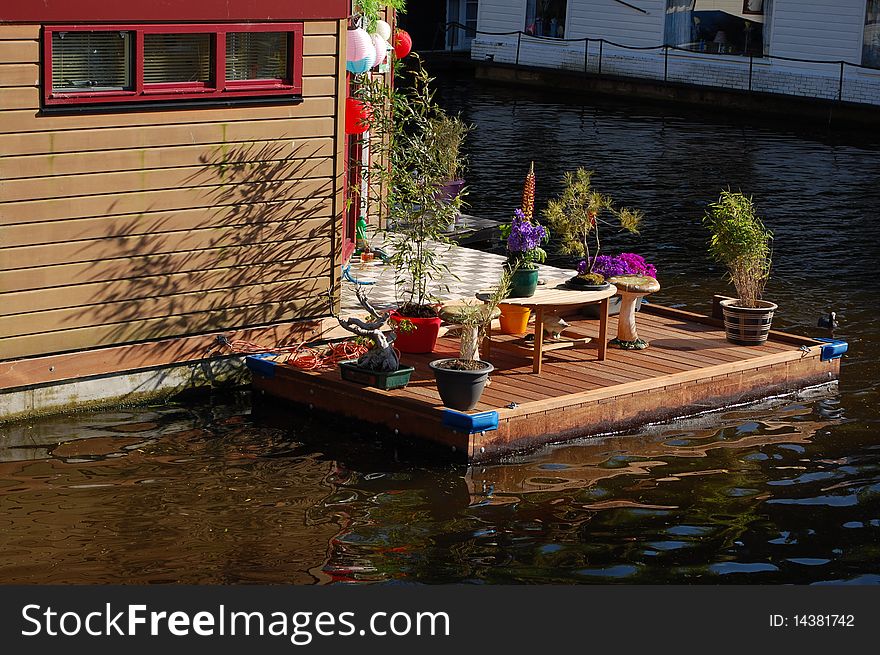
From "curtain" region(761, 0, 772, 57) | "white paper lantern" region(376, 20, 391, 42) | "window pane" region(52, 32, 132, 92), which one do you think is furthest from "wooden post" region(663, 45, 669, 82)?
"window pane" region(52, 32, 132, 92)

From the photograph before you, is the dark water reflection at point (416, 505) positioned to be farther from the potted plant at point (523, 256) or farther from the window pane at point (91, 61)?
the window pane at point (91, 61)

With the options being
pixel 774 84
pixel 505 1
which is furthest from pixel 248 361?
pixel 505 1

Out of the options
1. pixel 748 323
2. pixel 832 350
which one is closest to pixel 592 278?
pixel 748 323

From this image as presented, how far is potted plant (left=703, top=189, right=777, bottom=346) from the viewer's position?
42.8 feet

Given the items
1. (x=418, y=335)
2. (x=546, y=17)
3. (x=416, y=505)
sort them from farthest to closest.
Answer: (x=546, y=17), (x=418, y=335), (x=416, y=505)

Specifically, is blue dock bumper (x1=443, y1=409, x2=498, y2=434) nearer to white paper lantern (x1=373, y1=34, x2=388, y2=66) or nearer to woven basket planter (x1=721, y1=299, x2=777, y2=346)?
woven basket planter (x1=721, y1=299, x2=777, y2=346)

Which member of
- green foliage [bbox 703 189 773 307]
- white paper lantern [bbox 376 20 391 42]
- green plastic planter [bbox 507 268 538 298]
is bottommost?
green plastic planter [bbox 507 268 538 298]

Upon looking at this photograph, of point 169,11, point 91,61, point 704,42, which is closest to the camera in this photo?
point 91,61

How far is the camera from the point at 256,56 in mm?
11969

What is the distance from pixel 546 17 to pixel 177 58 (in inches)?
1281

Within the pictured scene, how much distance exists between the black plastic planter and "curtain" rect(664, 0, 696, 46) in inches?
1179

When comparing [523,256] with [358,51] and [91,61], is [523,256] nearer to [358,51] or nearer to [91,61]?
[358,51]

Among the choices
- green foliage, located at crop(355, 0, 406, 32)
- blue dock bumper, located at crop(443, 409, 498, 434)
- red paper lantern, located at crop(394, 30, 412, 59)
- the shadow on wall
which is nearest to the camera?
blue dock bumper, located at crop(443, 409, 498, 434)

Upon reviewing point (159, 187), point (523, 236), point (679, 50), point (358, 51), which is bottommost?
point (523, 236)
